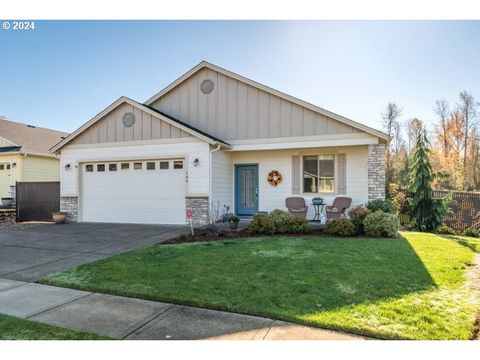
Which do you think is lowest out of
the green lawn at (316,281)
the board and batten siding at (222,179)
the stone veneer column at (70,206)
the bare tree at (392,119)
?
the green lawn at (316,281)

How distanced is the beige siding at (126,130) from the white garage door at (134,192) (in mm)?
934

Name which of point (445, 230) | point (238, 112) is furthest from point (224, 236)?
point (445, 230)

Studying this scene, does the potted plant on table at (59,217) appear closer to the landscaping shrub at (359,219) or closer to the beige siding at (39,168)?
the beige siding at (39,168)

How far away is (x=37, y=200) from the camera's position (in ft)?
47.0

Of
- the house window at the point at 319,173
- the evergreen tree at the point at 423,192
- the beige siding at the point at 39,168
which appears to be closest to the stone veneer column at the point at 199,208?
the house window at the point at 319,173

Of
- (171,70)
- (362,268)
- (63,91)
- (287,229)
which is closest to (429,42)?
(362,268)

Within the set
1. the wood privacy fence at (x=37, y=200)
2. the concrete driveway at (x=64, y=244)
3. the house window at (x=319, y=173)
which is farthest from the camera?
the wood privacy fence at (x=37, y=200)

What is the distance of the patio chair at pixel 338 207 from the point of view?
11016 millimetres

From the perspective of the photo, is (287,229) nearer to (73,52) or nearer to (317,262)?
(317,262)

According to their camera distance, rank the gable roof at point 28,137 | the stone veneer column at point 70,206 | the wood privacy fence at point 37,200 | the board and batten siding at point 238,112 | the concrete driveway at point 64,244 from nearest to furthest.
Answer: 1. the concrete driveway at point 64,244
2. the board and batten siding at point 238,112
3. the stone veneer column at point 70,206
4. the wood privacy fence at point 37,200
5. the gable roof at point 28,137

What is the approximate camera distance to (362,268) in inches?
216

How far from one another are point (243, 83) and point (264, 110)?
1.38m

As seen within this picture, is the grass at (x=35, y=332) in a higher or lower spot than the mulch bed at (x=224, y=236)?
lower

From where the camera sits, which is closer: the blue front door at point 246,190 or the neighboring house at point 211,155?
the neighboring house at point 211,155
